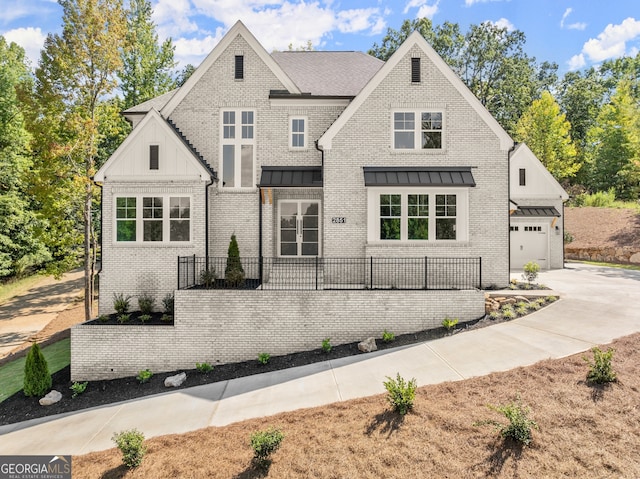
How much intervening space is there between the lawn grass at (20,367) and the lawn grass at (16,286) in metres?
12.4

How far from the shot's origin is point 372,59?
719 inches

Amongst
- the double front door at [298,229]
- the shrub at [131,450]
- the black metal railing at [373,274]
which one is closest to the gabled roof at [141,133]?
the black metal railing at [373,274]

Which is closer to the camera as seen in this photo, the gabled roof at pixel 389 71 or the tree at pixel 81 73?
the gabled roof at pixel 389 71

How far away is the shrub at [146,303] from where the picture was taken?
484 inches

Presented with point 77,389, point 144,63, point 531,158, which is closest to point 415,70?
point 531,158

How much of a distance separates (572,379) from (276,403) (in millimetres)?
6055

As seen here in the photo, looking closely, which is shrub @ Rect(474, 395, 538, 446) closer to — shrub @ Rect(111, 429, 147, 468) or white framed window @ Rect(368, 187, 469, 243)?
shrub @ Rect(111, 429, 147, 468)

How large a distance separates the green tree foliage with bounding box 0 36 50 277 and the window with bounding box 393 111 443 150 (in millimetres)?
26044

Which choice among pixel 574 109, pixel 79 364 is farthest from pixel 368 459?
pixel 574 109

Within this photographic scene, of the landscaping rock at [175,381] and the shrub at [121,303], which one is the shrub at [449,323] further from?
the shrub at [121,303]

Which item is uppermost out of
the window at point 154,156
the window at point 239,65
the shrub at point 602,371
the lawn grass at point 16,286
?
the window at point 239,65

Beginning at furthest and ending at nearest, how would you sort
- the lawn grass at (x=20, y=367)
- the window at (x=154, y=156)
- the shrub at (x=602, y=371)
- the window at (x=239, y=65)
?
the window at (x=239, y=65)
the window at (x=154, y=156)
the lawn grass at (x=20, y=367)
the shrub at (x=602, y=371)

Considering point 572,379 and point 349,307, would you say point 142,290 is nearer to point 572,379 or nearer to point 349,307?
point 349,307

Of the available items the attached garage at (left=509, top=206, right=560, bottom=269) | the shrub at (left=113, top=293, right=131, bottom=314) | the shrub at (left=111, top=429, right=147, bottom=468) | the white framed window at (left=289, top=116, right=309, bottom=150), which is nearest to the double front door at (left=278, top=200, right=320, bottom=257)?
the white framed window at (left=289, top=116, right=309, bottom=150)
